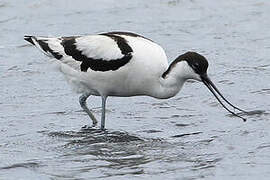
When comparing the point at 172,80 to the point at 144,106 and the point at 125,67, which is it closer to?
the point at 125,67

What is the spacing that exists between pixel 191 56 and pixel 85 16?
695 cm

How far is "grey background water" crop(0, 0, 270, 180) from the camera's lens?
9820 millimetres

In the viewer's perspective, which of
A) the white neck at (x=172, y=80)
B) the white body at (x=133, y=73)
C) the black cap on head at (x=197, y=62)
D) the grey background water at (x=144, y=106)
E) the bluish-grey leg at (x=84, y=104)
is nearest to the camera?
the grey background water at (x=144, y=106)

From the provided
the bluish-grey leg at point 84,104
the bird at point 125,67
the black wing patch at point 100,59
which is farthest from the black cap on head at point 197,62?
the bluish-grey leg at point 84,104

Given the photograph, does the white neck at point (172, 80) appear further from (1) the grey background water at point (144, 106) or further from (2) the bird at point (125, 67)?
(1) the grey background water at point (144, 106)

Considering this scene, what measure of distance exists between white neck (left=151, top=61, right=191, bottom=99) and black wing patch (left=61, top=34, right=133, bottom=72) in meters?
0.45

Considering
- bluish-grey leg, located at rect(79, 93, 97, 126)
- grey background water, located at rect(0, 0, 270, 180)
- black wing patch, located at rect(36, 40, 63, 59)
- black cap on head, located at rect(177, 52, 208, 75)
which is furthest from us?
bluish-grey leg, located at rect(79, 93, 97, 126)

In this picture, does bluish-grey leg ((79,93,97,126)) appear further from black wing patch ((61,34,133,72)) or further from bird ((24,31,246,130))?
black wing patch ((61,34,133,72))

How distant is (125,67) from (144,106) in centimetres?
162

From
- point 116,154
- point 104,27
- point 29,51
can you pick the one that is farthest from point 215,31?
point 116,154

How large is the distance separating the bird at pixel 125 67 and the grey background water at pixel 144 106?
462mm

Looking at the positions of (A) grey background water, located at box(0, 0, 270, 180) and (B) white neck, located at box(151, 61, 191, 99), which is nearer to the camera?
(A) grey background water, located at box(0, 0, 270, 180)

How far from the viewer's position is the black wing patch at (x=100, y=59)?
36.1ft

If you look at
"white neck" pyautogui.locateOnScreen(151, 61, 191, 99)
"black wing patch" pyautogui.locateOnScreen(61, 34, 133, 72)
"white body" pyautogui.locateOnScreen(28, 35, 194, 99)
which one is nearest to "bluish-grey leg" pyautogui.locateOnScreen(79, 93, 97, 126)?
"white body" pyautogui.locateOnScreen(28, 35, 194, 99)
